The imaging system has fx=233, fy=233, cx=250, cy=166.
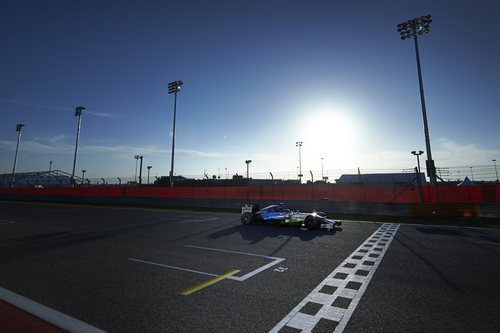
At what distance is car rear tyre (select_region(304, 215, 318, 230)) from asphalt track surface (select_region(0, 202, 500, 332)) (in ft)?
6.61

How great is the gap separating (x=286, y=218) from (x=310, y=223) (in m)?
1.35

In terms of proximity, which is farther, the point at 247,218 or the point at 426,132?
the point at 426,132

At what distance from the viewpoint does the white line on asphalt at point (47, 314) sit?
2994mm

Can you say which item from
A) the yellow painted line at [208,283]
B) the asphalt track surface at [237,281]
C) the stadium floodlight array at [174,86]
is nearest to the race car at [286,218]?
the asphalt track surface at [237,281]

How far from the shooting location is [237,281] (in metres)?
4.66

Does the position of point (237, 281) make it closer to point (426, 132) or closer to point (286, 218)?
point (286, 218)

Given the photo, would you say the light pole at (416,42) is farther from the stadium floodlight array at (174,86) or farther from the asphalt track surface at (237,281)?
the stadium floodlight array at (174,86)

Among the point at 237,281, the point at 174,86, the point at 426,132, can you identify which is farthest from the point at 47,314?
the point at 174,86

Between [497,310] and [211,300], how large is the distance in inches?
170

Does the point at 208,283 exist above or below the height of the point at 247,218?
below

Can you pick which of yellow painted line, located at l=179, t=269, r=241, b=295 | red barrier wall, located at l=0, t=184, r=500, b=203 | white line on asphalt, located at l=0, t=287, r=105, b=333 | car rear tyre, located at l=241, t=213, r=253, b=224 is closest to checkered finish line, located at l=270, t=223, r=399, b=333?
yellow painted line, located at l=179, t=269, r=241, b=295

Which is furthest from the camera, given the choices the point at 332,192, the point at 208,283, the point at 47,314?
the point at 332,192

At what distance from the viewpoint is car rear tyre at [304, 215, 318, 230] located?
10.7m

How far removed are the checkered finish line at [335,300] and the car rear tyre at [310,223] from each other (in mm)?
4236
